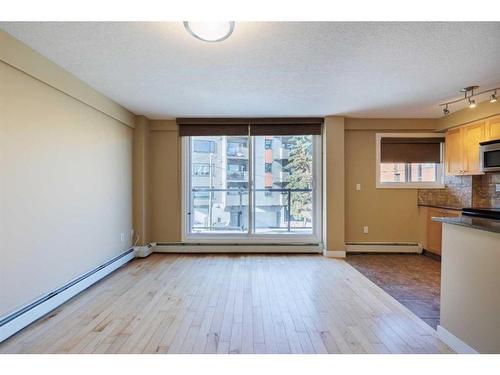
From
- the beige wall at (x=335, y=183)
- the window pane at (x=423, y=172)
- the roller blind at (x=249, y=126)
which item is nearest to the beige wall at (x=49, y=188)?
the roller blind at (x=249, y=126)

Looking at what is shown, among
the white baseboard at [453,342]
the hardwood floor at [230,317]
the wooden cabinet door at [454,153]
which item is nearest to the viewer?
the white baseboard at [453,342]

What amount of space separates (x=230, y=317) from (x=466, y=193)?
4.31 meters

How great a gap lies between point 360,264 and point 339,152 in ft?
6.14

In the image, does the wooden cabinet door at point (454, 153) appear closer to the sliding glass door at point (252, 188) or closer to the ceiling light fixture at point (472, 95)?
the ceiling light fixture at point (472, 95)

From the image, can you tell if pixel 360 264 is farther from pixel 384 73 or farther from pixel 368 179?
pixel 384 73

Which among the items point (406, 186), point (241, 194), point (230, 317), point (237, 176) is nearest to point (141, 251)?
point (241, 194)

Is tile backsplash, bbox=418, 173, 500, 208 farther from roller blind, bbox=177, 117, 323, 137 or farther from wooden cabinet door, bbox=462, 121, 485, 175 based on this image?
roller blind, bbox=177, 117, 323, 137

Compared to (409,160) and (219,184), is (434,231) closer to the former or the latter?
(409,160)

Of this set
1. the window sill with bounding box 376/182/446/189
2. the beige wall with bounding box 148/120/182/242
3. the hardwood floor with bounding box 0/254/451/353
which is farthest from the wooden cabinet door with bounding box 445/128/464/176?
the beige wall with bounding box 148/120/182/242

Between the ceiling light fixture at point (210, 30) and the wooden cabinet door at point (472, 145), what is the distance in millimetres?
4058

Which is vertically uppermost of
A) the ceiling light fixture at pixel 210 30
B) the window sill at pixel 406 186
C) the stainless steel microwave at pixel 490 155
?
the ceiling light fixture at pixel 210 30

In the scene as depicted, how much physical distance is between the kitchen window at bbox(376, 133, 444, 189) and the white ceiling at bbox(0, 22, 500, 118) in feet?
3.34

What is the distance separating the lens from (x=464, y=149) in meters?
4.27

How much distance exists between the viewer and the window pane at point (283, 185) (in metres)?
4.95
